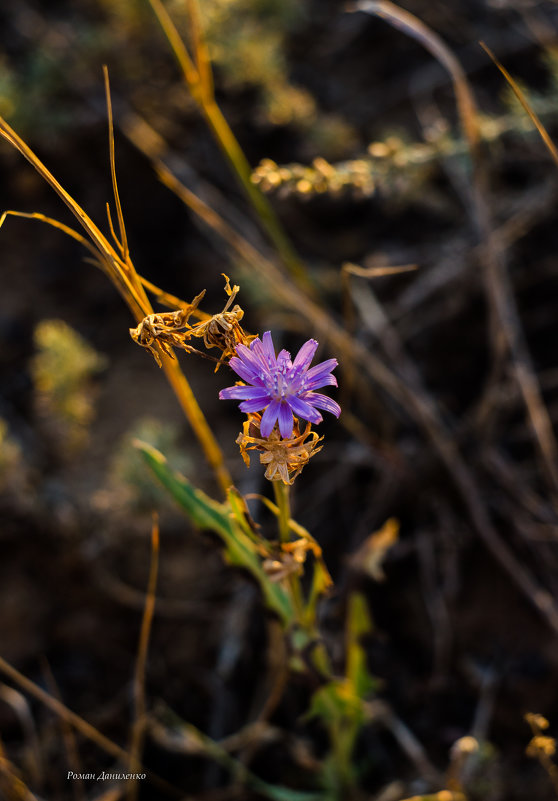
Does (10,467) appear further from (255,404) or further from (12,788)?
(255,404)

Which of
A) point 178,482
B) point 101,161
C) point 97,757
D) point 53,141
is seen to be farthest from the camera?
→ point 101,161

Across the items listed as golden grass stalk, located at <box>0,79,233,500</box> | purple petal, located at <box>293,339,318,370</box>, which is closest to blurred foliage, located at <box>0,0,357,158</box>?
golden grass stalk, located at <box>0,79,233,500</box>

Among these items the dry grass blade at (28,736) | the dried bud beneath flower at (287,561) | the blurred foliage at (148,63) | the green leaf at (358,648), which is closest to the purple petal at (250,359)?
the dried bud beneath flower at (287,561)

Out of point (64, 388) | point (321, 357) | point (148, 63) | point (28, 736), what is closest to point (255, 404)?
point (64, 388)

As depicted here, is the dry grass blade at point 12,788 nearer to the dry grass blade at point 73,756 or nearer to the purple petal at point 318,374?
the dry grass blade at point 73,756

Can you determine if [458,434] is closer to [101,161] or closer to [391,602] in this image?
[391,602]

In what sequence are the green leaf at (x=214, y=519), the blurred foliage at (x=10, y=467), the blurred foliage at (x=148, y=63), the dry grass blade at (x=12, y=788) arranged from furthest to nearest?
the blurred foliage at (x=148, y=63) < the blurred foliage at (x=10, y=467) < the dry grass blade at (x=12, y=788) < the green leaf at (x=214, y=519)

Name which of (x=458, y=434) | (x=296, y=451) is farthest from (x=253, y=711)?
(x=296, y=451)

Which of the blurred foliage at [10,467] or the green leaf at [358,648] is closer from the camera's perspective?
the green leaf at [358,648]
